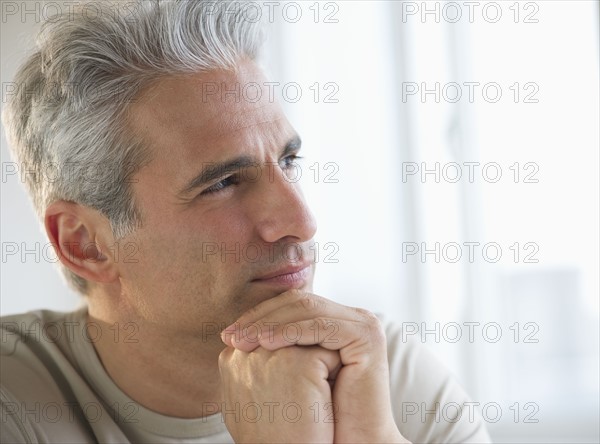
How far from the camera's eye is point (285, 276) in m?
1.42

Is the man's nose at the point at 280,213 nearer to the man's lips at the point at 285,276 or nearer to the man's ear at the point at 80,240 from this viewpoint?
the man's lips at the point at 285,276

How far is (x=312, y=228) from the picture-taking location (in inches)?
55.8

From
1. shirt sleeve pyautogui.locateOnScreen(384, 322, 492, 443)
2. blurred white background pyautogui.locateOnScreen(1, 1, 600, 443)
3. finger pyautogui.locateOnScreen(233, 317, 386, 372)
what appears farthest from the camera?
blurred white background pyautogui.locateOnScreen(1, 1, 600, 443)

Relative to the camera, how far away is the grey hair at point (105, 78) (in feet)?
4.92

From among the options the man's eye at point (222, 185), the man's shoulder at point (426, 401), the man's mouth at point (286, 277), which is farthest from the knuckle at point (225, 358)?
the man's shoulder at point (426, 401)

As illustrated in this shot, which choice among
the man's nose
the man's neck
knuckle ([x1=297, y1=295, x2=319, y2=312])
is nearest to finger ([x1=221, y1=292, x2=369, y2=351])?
knuckle ([x1=297, y1=295, x2=319, y2=312])

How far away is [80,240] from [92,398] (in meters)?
0.31

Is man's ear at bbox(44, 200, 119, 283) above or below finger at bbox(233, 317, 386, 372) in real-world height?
above

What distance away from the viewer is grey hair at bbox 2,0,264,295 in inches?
59.1

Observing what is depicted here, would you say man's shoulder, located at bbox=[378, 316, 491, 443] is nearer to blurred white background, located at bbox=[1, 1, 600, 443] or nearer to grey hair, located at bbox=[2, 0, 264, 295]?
grey hair, located at bbox=[2, 0, 264, 295]

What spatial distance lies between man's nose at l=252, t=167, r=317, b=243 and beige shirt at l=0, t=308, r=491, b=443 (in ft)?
1.33

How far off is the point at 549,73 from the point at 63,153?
214cm

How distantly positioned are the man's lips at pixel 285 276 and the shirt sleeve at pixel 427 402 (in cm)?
41

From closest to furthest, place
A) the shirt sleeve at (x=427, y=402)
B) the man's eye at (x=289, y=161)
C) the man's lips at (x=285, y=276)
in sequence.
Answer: the man's lips at (x=285, y=276), the man's eye at (x=289, y=161), the shirt sleeve at (x=427, y=402)
